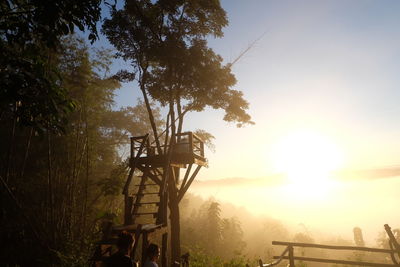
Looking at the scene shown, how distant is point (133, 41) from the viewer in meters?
11.8

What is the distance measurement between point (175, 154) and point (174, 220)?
310 centimetres

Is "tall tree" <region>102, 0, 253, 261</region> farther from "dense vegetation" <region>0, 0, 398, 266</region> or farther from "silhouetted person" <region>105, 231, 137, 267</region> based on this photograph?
"silhouetted person" <region>105, 231, 137, 267</region>

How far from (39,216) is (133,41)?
9415 mm

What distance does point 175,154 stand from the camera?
38.0ft

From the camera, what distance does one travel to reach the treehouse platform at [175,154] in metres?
10.8

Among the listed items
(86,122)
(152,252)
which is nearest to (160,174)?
Result: (86,122)

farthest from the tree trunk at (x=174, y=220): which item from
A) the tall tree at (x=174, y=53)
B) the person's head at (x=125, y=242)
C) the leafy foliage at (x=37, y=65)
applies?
the leafy foliage at (x=37, y=65)

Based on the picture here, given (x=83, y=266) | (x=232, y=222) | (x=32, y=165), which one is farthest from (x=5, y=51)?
(x=232, y=222)

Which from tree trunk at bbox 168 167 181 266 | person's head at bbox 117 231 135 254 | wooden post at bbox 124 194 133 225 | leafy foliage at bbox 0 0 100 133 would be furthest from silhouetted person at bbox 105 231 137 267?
tree trunk at bbox 168 167 181 266

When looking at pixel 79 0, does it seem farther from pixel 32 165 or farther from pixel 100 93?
pixel 100 93

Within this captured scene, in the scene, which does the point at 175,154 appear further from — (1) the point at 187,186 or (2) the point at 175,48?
(2) the point at 175,48

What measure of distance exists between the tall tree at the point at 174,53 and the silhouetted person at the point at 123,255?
7043 millimetres

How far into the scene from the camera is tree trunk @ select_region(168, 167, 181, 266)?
37.4 ft

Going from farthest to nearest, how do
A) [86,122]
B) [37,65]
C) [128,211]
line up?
[86,122] → [128,211] → [37,65]
